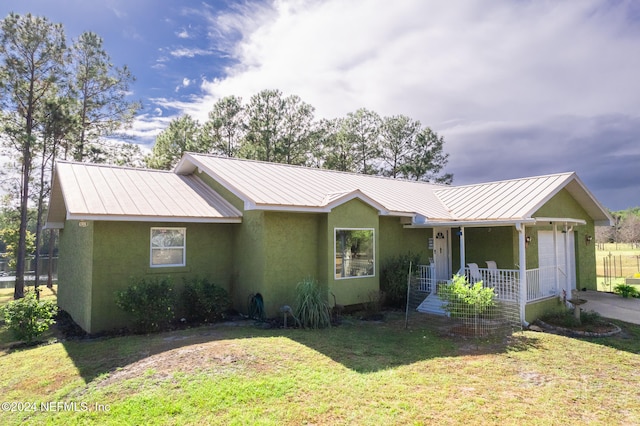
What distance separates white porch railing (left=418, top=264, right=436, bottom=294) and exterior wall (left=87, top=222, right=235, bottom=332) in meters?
6.95

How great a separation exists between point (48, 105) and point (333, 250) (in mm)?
Result: 20025

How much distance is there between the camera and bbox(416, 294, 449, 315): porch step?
12431mm

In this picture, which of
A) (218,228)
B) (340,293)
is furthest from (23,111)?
(340,293)

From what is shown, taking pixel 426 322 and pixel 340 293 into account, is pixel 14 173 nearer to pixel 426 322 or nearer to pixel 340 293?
pixel 340 293

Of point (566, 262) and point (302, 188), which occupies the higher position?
point (302, 188)

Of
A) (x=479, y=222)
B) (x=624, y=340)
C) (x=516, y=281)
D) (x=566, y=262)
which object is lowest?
(x=624, y=340)

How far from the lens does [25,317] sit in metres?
9.31

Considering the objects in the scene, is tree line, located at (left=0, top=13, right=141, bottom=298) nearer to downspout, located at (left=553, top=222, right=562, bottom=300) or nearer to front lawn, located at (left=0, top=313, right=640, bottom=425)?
front lawn, located at (left=0, top=313, right=640, bottom=425)

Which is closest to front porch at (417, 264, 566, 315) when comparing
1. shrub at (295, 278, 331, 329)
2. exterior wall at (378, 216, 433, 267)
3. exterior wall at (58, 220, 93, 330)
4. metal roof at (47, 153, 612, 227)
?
exterior wall at (378, 216, 433, 267)

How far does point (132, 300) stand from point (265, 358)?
4.44 metres

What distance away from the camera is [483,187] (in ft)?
52.5

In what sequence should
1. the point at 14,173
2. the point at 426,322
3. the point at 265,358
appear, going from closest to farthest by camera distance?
the point at 265,358 → the point at 426,322 → the point at 14,173

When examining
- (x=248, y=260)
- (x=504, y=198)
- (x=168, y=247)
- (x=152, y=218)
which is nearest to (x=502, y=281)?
(x=504, y=198)

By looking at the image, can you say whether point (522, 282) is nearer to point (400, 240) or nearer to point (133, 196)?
point (400, 240)
